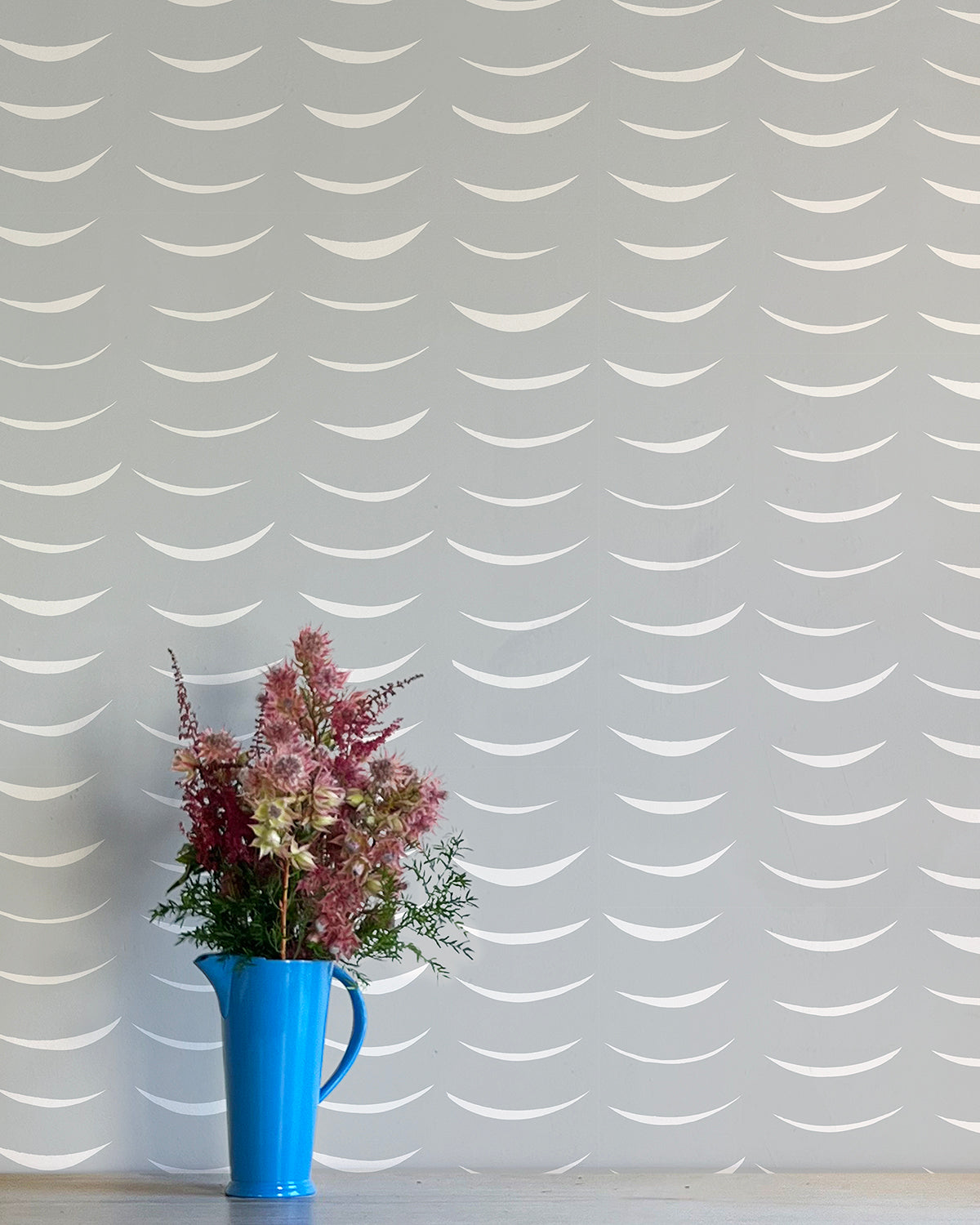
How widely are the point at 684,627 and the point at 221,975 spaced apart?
21.8 inches

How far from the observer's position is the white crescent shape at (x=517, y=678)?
3.97 ft

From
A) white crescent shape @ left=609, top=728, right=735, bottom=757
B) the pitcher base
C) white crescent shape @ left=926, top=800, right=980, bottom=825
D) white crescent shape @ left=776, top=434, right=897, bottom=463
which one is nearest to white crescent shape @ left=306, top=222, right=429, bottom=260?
white crescent shape @ left=776, top=434, right=897, bottom=463

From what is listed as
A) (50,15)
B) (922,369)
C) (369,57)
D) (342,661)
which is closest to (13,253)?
(50,15)

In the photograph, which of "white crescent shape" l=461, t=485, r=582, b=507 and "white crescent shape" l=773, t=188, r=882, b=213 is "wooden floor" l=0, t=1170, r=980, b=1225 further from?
"white crescent shape" l=773, t=188, r=882, b=213

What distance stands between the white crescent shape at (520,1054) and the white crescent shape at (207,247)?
829 millimetres

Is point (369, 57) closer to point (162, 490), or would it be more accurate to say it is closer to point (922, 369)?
point (162, 490)

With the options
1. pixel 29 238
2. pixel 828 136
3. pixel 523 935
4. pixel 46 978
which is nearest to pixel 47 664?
pixel 46 978

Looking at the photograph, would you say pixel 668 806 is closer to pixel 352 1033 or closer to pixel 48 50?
pixel 352 1033

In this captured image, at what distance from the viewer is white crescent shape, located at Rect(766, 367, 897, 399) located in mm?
1243

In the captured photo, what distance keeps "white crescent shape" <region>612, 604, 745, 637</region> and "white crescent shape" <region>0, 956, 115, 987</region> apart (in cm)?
62

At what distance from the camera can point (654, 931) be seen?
1181 millimetres

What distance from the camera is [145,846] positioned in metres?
1.19

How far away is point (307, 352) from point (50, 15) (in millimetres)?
448

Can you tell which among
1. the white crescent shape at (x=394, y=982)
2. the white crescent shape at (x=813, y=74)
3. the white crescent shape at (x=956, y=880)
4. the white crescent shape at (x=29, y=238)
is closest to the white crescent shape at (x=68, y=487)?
the white crescent shape at (x=29, y=238)
